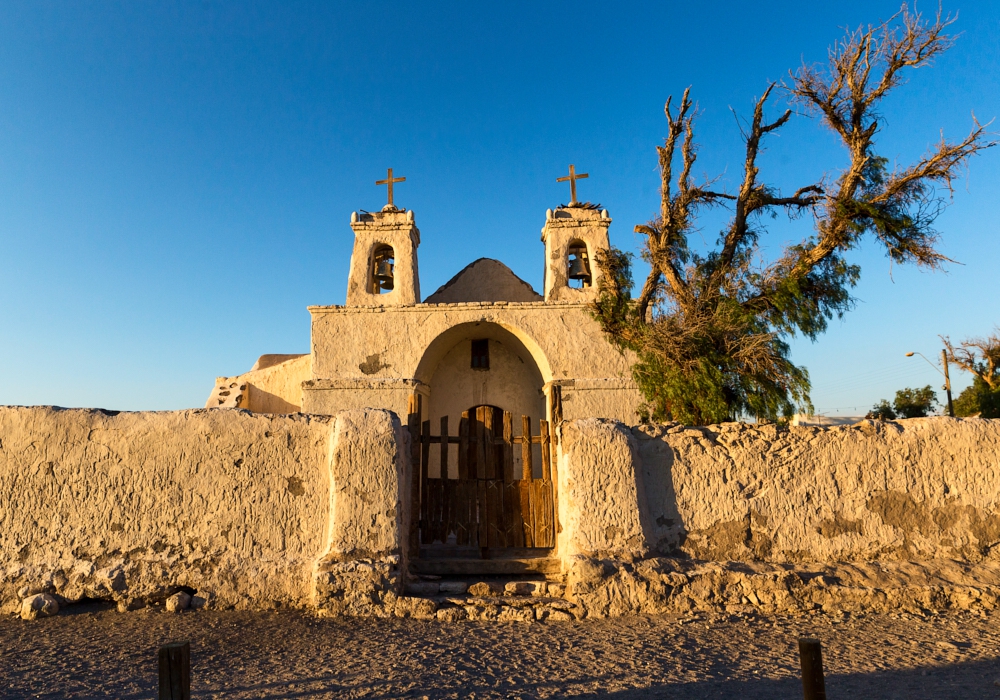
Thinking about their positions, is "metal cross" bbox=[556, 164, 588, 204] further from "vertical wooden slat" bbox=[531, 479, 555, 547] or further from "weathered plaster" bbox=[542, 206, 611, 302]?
"vertical wooden slat" bbox=[531, 479, 555, 547]

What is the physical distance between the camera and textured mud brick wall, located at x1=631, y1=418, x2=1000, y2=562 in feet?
17.7

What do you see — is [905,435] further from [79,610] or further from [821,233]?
[79,610]

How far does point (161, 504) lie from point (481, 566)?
2.79m

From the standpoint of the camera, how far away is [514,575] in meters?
5.79

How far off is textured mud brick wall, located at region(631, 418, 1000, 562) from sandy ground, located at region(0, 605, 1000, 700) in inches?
28.0

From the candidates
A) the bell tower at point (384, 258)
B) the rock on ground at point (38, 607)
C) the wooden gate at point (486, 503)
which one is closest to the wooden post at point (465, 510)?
the wooden gate at point (486, 503)

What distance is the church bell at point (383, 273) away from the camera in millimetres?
12391

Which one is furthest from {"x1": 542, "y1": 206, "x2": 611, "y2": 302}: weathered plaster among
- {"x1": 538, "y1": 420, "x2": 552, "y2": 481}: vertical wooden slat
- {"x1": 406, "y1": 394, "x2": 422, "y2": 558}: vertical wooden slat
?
{"x1": 406, "y1": 394, "x2": 422, "y2": 558}: vertical wooden slat

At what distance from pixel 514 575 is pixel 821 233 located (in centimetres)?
668

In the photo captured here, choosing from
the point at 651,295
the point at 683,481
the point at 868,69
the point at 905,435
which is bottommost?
the point at 683,481

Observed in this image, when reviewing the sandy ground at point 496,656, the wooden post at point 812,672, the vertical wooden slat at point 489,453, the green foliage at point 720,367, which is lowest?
the sandy ground at point 496,656

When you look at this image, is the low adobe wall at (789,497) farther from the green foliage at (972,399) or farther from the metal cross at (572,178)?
the green foliage at (972,399)

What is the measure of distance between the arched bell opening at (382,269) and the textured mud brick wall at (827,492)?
7.84m

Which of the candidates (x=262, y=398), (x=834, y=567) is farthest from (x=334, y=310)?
(x=834, y=567)
